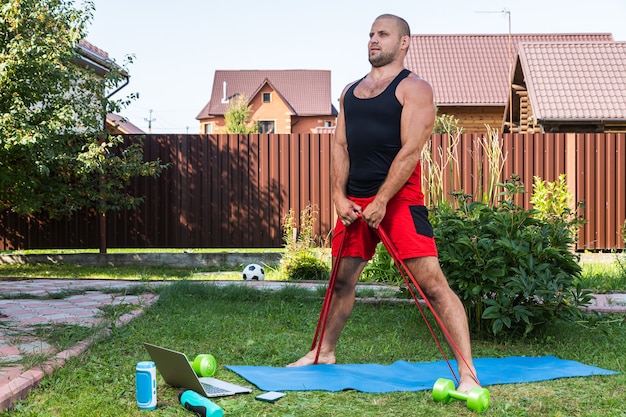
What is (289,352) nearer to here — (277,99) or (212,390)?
(212,390)

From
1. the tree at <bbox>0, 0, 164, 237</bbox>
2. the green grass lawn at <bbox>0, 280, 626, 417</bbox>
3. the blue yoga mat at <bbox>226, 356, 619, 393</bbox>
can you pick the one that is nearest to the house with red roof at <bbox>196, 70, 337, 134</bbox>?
the tree at <bbox>0, 0, 164, 237</bbox>

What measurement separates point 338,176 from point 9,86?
5.86 metres

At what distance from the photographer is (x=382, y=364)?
4.27m

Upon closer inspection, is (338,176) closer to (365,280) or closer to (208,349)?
(208,349)

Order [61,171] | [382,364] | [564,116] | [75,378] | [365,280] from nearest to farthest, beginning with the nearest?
[75,378], [382,364], [365,280], [61,171], [564,116]

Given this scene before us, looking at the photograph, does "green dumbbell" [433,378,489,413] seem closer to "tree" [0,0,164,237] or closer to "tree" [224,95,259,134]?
"tree" [0,0,164,237]

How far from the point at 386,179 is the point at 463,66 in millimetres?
21037

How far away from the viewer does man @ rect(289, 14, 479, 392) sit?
12.0 ft

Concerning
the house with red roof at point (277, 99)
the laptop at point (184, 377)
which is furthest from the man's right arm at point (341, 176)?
the house with red roof at point (277, 99)

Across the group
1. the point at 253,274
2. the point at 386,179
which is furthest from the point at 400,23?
the point at 253,274

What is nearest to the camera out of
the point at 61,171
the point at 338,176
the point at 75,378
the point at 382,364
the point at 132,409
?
the point at 132,409

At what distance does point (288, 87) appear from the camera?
155ft

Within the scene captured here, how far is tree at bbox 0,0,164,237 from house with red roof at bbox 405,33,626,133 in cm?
1239

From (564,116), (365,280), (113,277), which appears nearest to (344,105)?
(365,280)
